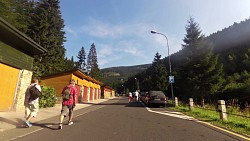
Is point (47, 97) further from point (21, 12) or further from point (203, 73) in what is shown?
point (21, 12)

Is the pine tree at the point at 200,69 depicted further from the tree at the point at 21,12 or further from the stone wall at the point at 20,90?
the tree at the point at 21,12

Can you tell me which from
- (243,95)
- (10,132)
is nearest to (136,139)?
(10,132)

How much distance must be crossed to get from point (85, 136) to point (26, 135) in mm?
1819

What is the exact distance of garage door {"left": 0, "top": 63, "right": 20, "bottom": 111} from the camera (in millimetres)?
14396

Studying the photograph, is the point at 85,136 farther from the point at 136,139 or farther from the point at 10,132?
the point at 10,132

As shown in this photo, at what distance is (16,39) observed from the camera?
47.2ft

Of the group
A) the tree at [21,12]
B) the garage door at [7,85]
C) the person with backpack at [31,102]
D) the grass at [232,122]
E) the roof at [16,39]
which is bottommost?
the grass at [232,122]

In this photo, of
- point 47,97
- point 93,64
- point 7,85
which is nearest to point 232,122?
point 7,85

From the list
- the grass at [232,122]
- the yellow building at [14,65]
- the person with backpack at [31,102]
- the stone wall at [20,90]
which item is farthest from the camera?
the stone wall at [20,90]

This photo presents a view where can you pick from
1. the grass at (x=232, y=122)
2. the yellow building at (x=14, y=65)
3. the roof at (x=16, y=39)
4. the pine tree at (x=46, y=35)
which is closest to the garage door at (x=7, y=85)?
the yellow building at (x=14, y=65)

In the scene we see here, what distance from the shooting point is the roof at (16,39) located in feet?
39.5

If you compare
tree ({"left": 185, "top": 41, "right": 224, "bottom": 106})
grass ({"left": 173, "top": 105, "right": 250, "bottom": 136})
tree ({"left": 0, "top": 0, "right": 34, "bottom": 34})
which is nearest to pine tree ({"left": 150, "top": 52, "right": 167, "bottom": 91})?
tree ({"left": 0, "top": 0, "right": 34, "bottom": 34})

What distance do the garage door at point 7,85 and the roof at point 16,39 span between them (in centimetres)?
146

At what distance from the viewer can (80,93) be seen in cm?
3812
